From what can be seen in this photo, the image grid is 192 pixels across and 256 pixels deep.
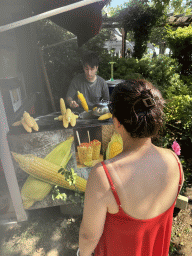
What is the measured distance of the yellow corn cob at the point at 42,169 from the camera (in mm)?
2500

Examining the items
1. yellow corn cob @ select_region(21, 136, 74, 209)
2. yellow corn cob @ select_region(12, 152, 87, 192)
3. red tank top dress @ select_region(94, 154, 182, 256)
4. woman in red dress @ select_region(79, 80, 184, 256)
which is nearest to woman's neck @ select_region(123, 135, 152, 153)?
woman in red dress @ select_region(79, 80, 184, 256)

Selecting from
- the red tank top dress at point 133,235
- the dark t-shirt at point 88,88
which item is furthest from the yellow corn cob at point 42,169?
the dark t-shirt at point 88,88

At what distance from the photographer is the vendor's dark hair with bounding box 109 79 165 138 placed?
2.94 feet

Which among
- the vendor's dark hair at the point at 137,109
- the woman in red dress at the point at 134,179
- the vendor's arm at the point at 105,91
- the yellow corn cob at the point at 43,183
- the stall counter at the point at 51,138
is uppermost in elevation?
the vendor's dark hair at the point at 137,109

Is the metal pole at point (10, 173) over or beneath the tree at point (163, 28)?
beneath

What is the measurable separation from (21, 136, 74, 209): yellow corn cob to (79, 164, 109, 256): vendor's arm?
5.20 ft

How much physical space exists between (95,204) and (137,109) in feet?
1.71

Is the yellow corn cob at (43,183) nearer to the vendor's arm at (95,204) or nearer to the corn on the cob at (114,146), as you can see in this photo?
the corn on the cob at (114,146)

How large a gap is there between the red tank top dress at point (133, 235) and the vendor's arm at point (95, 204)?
0.13ft

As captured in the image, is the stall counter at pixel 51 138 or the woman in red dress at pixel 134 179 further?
the stall counter at pixel 51 138

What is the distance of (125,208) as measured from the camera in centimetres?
91

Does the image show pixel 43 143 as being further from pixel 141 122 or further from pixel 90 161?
pixel 141 122

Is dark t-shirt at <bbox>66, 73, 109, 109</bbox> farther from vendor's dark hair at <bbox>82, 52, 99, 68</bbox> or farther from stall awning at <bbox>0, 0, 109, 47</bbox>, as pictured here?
stall awning at <bbox>0, 0, 109, 47</bbox>

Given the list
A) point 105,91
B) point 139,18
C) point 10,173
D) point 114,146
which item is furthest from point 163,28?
point 10,173
